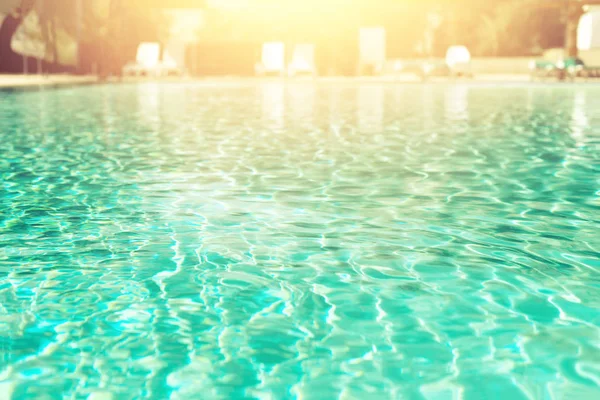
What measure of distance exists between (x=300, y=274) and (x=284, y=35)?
2873 centimetres

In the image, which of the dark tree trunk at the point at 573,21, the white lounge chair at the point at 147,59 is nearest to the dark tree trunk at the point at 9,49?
the white lounge chair at the point at 147,59

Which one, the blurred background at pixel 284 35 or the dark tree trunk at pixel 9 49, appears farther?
the blurred background at pixel 284 35

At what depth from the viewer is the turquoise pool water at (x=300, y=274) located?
198cm

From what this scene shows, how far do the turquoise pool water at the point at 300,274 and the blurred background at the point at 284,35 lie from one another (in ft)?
45.1

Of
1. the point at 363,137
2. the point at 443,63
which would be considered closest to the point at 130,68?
the point at 443,63

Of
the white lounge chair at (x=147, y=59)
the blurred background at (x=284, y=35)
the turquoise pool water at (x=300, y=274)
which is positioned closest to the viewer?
the turquoise pool water at (x=300, y=274)

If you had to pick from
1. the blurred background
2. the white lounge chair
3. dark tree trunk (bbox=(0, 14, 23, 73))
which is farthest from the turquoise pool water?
the white lounge chair

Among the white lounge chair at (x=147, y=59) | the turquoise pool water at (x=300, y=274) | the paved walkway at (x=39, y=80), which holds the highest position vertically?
the white lounge chair at (x=147, y=59)

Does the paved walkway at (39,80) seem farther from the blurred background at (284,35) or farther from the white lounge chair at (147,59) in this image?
the white lounge chair at (147,59)

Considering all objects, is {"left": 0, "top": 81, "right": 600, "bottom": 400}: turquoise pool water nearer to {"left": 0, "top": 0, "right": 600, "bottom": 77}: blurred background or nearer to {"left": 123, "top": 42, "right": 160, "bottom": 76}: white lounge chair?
{"left": 0, "top": 0, "right": 600, "bottom": 77}: blurred background

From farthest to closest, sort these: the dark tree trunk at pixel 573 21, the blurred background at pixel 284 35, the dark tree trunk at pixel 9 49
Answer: the dark tree trunk at pixel 573 21
the blurred background at pixel 284 35
the dark tree trunk at pixel 9 49

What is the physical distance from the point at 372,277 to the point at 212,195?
1673 mm

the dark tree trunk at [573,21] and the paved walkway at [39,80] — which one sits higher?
the dark tree trunk at [573,21]

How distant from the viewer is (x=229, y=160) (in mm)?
5723
